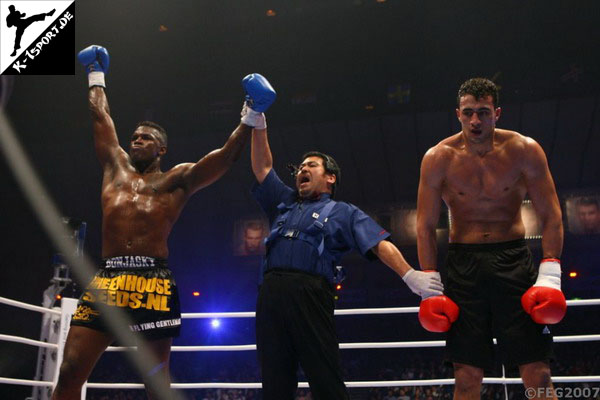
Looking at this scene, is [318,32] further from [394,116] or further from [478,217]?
[478,217]

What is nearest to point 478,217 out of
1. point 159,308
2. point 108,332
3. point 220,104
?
point 159,308

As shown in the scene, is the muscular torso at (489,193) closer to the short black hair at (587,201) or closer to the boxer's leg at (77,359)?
the boxer's leg at (77,359)

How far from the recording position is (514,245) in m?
2.29

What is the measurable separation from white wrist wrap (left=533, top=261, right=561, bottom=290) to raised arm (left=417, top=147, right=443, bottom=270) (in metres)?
0.41

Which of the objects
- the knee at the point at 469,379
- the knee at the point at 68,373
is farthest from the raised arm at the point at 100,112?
the knee at the point at 469,379

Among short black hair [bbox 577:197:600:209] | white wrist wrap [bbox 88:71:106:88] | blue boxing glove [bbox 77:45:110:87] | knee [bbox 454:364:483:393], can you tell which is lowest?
knee [bbox 454:364:483:393]

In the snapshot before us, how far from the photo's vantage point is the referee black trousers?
220cm

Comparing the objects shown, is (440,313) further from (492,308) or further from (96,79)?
(96,79)

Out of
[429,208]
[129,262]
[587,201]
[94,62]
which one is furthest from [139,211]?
[587,201]

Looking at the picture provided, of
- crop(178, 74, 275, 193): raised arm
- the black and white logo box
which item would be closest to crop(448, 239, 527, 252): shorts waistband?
crop(178, 74, 275, 193): raised arm

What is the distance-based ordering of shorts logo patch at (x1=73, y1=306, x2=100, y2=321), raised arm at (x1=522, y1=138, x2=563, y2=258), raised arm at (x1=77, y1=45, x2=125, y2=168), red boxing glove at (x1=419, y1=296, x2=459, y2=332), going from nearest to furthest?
red boxing glove at (x1=419, y1=296, x2=459, y2=332) < raised arm at (x1=522, y1=138, x2=563, y2=258) < shorts logo patch at (x1=73, y1=306, x2=100, y2=321) < raised arm at (x1=77, y1=45, x2=125, y2=168)

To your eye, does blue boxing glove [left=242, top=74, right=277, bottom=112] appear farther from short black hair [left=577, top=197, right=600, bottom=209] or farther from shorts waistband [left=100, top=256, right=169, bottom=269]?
short black hair [left=577, top=197, right=600, bottom=209]

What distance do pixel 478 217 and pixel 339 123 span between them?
31.1 feet

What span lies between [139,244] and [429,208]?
4.20 feet
